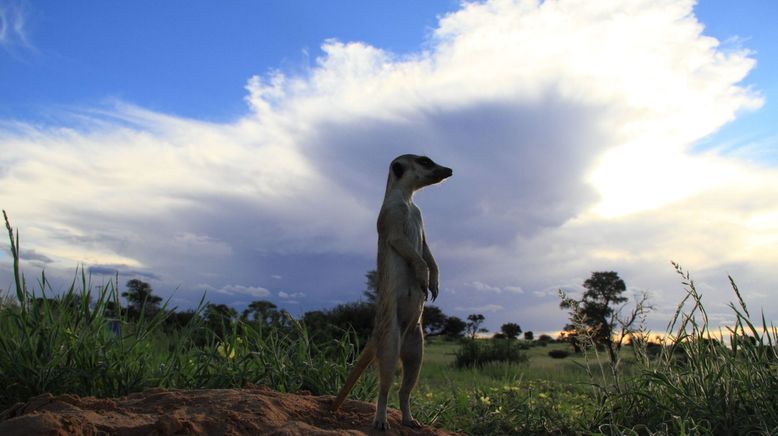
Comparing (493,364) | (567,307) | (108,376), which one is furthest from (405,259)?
(493,364)

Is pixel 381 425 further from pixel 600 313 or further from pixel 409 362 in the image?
pixel 600 313

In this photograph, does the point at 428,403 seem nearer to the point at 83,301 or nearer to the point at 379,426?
the point at 379,426

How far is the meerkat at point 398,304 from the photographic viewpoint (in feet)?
12.8

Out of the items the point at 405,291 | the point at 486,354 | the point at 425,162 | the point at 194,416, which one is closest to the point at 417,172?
the point at 425,162

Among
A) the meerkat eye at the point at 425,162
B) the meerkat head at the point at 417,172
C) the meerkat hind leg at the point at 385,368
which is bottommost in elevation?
the meerkat hind leg at the point at 385,368

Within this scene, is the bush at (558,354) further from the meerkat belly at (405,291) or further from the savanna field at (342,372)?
the meerkat belly at (405,291)

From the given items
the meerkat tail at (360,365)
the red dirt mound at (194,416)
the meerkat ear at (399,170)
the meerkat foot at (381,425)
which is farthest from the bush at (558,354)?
the meerkat foot at (381,425)

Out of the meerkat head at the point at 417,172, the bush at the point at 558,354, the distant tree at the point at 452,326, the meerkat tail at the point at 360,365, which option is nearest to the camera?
the meerkat tail at the point at 360,365

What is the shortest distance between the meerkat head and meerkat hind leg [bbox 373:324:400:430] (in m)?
1.15

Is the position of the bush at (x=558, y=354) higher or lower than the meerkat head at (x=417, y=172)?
lower

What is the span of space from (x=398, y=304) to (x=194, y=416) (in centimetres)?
140

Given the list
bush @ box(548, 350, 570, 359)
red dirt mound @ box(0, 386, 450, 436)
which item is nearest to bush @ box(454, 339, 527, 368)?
bush @ box(548, 350, 570, 359)

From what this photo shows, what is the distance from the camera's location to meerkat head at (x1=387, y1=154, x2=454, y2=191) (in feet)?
14.7

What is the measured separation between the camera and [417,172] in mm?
4508
